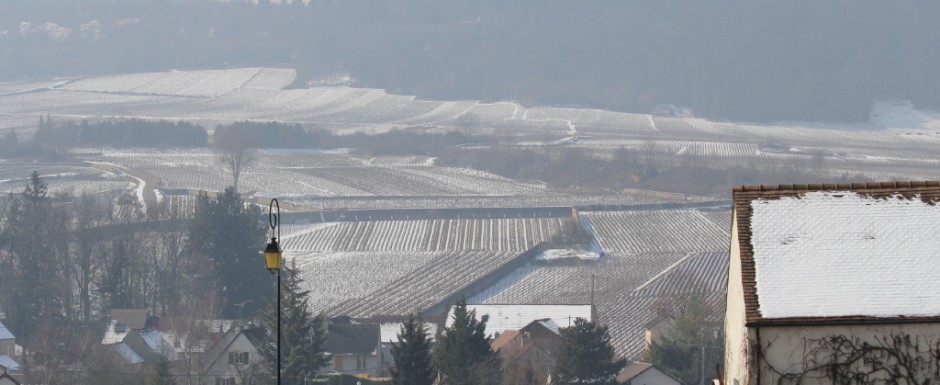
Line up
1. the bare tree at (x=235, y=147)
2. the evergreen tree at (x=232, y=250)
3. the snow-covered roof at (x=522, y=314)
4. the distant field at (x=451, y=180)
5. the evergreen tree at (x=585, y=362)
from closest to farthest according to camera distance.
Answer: the evergreen tree at (x=585, y=362) < the snow-covered roof at (x=522, y=314) < the evergreen tree at (x=232, y=250) < the distant field at (x=451, y=180) < the bare tree at (x=235, y=147)

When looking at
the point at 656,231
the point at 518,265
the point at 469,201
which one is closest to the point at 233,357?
the point at 518,265

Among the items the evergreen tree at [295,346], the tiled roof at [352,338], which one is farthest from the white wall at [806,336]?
the tiled roof at [352,338]

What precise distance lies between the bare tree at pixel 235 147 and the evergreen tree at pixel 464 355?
41.3 m

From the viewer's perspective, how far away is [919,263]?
8266mm

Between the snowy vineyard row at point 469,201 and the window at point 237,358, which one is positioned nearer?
the window at point 237,358

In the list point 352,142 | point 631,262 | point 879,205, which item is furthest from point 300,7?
point 879,205

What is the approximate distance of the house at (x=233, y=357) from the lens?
27.1 m

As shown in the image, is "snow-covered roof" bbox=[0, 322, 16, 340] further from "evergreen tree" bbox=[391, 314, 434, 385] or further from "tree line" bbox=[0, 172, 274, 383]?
"evergreen tree" bbox=[391, 314, 434, 385]

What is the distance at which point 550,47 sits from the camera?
→ 498 feet

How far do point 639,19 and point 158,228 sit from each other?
117 metres

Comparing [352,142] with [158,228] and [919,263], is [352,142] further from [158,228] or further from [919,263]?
[919,263]

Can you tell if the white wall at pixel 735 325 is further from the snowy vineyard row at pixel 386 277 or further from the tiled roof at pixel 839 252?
the snowy vineyard row at pixel 386 277

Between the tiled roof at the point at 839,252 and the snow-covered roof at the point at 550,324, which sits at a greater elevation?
the tiled roof at the point at 839,252

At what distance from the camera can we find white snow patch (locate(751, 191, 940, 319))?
8.09 meters
